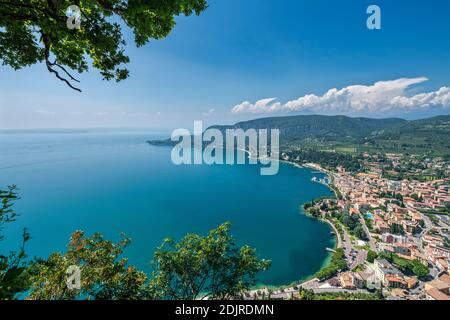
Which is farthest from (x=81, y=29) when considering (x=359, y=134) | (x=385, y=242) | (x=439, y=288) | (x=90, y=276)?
(x=359, y=134)

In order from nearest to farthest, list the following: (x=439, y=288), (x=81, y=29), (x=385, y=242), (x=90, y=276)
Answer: (x=81, y=29) → (x=90, y=276) → (x=439, y=288) → (x=385, y=242)

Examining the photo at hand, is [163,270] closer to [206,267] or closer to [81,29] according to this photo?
[206,267]

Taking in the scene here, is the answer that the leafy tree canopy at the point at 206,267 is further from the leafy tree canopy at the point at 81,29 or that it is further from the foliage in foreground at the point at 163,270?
the leafy tree canopy at the point at 81,29

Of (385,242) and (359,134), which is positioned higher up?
(359,134)

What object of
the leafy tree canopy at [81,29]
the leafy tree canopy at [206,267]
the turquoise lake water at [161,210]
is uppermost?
the leafy tree canopy at [81,29]

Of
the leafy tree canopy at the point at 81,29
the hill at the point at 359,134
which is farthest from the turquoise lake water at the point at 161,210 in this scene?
the hill at the point at 359,134

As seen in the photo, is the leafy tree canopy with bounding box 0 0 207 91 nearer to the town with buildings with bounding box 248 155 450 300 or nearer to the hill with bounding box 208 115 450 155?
the town with buildings with bounding box 248 155 450 300
